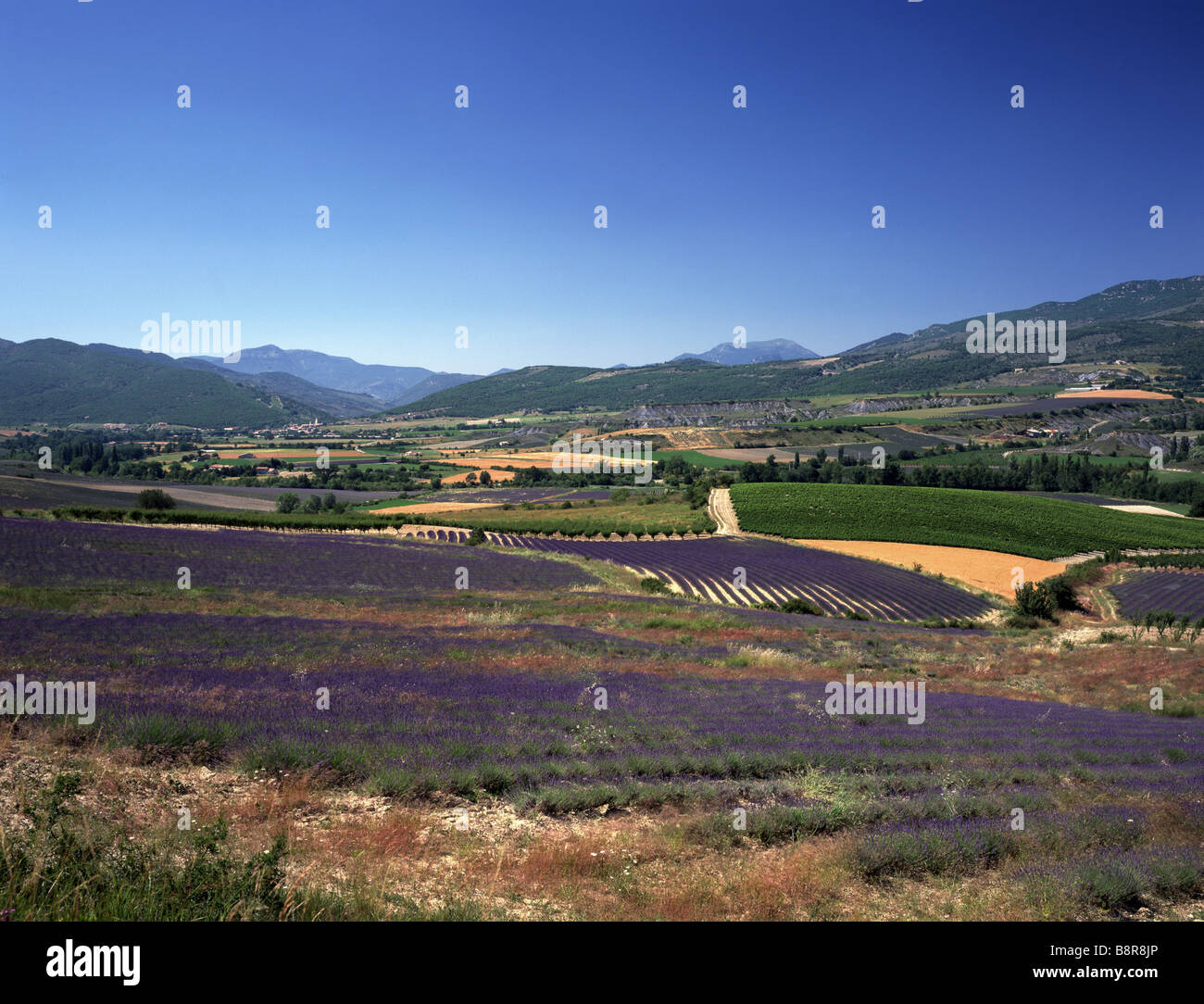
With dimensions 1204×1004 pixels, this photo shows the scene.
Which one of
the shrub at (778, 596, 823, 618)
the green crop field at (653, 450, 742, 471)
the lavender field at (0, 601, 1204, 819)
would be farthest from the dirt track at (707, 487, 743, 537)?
the lavender field at (0, 601, 1204, 819)

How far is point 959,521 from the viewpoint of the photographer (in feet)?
226

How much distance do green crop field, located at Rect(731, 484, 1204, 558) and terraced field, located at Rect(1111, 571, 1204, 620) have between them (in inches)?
415

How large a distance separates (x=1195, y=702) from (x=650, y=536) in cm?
5221

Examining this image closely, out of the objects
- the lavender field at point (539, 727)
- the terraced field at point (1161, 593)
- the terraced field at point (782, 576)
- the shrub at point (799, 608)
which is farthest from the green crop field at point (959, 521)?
the lavender field at point (539, 727)

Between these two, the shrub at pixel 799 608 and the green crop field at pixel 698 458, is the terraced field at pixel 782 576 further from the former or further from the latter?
the green crop field at pixel 698 458

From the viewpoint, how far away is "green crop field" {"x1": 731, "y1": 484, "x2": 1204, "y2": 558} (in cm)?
6288

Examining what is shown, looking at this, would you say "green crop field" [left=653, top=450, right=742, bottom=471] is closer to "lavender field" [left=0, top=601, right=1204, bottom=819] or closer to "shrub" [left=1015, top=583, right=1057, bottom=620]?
"shrub" [left=1015, top=583, right=1057, bottom=620]

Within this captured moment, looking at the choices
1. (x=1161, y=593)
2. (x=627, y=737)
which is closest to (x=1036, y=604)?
(x=1161, y=593)

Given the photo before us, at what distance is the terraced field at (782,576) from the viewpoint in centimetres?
3831

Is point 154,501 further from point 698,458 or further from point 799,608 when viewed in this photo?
point 698,458

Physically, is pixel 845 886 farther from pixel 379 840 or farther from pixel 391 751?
pixel 391 751

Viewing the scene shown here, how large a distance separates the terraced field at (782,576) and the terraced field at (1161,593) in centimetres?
839

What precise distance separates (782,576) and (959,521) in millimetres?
36245
